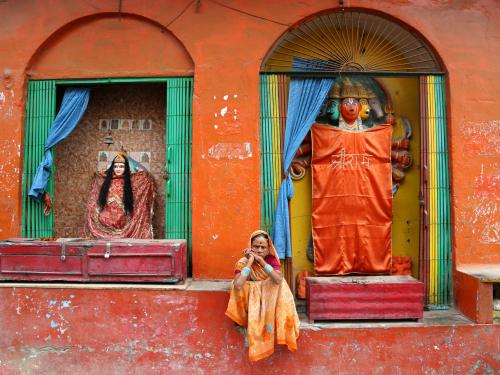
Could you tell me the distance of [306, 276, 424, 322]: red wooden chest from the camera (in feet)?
15.2

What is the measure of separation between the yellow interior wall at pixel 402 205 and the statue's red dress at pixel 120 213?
1.85m

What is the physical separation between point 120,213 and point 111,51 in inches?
77.0

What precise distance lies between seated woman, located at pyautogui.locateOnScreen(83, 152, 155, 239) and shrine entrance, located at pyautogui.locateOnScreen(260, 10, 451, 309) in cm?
160

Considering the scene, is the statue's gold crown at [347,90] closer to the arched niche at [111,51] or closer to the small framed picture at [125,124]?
the arched niche at [111,51]

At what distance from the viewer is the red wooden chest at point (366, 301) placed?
15.2 ft

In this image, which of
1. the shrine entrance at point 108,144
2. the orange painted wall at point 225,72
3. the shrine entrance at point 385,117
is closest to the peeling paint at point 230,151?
the orange painted wall at point 225,72

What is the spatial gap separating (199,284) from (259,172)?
1.40 metres

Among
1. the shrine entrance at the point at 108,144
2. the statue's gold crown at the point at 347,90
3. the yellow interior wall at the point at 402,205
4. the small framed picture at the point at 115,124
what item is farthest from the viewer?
the small framed picture at the point at 115,124

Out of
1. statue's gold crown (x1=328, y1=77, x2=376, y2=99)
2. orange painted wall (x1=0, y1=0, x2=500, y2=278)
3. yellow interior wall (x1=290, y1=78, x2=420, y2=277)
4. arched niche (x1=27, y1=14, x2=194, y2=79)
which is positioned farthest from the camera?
yellow interior wall (x1=290, y1=78, x2=420, y2=277)

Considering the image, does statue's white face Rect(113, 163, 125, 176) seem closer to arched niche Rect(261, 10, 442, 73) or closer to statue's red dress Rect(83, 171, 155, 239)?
statue's red dress Rect(83, 171, 155, 239)

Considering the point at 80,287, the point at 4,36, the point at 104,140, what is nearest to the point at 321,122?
the point at 104,140

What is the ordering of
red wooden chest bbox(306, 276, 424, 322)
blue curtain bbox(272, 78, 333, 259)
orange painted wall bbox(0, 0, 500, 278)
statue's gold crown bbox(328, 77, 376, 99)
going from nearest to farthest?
red wooden chest bbox(306, 276, 424, 322) < orange painted wall bbox(0, 0, 500, 278) < blue curtain bbox(272, 78, 333, 259) < statue's gold crown bbox(328, 77, 376, 99)

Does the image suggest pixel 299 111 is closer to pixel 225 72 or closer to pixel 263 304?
pixel 225 72

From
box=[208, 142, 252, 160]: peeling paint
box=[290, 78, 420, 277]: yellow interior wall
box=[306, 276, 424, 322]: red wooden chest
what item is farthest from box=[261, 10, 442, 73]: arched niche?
box=[306, 276, 424, 322]: red wooden chest
